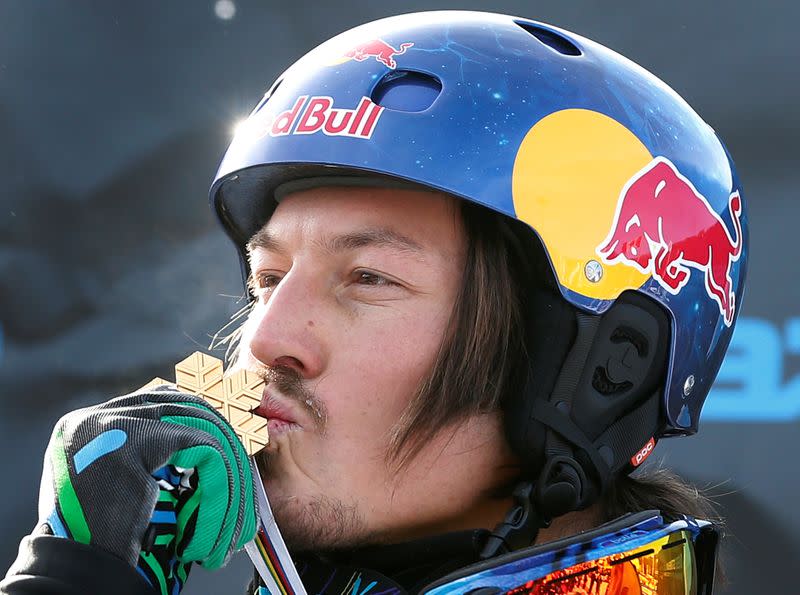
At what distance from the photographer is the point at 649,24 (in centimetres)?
302

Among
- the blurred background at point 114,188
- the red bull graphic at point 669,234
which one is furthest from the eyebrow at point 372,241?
the blurred background at point 114,188

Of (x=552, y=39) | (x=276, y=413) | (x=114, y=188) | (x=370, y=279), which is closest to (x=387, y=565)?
(x=276, y=413)

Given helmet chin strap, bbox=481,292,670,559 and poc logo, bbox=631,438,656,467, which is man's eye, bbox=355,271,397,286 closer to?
helmet chin strap, bbox=481,292,670,559

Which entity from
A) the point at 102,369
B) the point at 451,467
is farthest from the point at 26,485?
the point at 451,467

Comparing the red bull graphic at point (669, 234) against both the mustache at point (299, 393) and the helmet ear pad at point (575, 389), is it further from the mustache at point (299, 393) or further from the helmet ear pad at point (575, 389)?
the mustache at point (299, 393)

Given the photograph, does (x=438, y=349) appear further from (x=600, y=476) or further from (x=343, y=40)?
(x=343, y=40)

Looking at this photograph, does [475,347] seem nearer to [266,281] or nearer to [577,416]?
[577,416]

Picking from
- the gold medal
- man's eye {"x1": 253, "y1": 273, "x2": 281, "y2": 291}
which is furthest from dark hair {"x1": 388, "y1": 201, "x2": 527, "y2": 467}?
man's eye {"x1": 253, "y1": 273, "x2": 281, "y2": 291}

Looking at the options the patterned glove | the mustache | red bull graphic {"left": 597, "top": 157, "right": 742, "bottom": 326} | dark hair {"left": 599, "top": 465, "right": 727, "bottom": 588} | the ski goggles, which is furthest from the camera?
dark hair {"left": 599, "top": 465, "right": 727, "bottom": 588}

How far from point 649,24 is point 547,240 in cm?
146

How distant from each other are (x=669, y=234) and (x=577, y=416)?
360 mm

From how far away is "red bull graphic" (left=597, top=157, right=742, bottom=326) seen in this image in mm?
1856

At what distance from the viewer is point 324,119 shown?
6.07ft

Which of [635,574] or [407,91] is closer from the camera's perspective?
[635,574]
